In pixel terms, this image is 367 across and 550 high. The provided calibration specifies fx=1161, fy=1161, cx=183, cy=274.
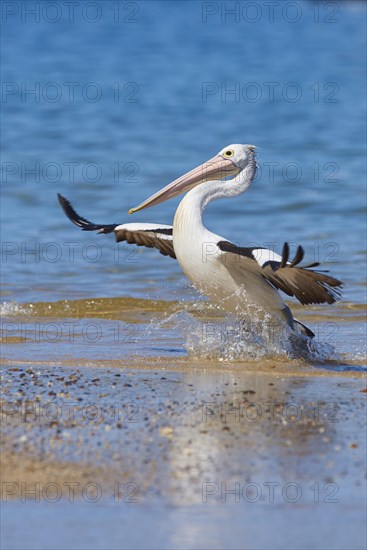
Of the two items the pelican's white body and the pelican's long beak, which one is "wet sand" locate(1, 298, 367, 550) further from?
the pelican's long beak

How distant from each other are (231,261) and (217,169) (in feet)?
3.59

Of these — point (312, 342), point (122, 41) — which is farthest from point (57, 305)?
point (122, 41)

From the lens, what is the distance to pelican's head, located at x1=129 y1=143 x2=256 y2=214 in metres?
8.50

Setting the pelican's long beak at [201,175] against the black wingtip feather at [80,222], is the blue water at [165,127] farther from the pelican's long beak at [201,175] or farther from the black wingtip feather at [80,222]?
the pelican's long beak at [201,175]

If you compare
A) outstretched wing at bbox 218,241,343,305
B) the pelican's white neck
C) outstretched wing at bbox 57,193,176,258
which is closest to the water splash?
outstretched wing at bbox 218,241,343,305

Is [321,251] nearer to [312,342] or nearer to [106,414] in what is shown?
[312,342]

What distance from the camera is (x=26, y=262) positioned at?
12.5 meters

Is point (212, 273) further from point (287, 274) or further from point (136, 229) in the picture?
point (136, 229)

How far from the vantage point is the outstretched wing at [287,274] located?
23.4 feet

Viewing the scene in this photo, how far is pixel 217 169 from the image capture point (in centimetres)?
853

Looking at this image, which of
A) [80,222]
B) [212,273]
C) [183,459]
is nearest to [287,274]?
[212,273]

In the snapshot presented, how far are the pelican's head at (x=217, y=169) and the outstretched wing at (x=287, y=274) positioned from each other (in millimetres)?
993

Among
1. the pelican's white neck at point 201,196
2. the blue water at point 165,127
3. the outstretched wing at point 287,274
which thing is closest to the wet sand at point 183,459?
the outstretched wing at point 287,274

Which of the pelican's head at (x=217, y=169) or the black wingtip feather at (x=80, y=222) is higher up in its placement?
the pelican's head at (x=217, y=169)
